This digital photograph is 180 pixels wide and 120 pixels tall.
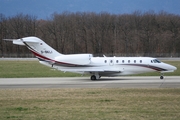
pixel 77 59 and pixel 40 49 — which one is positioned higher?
pixel 40 49

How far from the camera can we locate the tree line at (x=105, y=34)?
288 feet

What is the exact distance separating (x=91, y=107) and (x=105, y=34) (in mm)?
78311

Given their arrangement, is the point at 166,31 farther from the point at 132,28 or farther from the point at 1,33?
the point at 1,33

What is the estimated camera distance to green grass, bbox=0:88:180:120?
11898 millimetres

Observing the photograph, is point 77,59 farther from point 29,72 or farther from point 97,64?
point 29,72

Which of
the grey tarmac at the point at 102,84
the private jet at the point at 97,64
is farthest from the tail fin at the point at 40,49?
the grey tarmac at the point at 102,84

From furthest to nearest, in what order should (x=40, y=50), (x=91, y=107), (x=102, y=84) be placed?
(x=40, y=50) → (x=102, y=84) → (x=91, y=107)

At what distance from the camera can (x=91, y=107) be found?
13898 mm

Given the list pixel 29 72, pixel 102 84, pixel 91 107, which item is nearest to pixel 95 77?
pixel 102 84

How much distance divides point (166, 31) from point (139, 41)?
789cm

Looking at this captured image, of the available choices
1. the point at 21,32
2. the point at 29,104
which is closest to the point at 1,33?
the point at 21,32

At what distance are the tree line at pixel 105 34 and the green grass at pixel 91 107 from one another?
2650 inches

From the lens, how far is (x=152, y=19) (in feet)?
301

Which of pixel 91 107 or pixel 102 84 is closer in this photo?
pixel 91 107
